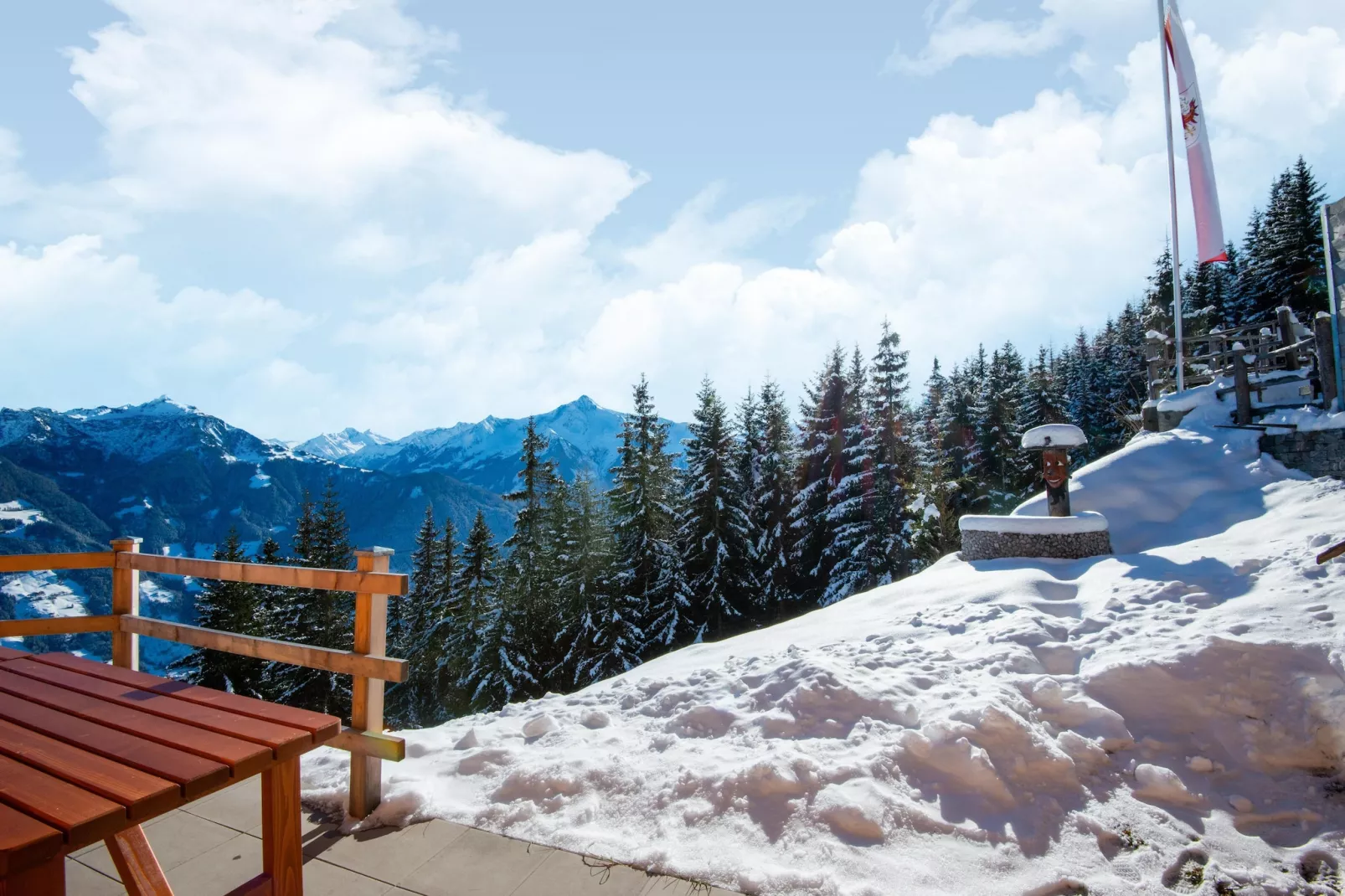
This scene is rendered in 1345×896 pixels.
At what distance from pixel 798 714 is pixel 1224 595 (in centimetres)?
405

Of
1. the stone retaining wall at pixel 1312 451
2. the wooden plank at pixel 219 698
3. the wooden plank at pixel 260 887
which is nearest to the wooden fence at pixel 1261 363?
the stone retaining wall at pixel 1312 451

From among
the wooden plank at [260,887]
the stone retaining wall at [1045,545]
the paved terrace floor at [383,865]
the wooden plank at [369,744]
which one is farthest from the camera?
the stone retaining wall at [1045,545]

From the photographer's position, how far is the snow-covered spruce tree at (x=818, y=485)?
24109 millimetres

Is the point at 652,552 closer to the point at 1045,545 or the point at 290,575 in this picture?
the point at 1045,545

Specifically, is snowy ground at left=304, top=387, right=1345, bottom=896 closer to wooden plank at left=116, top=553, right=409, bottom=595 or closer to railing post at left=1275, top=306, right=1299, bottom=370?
wooden plank at left=116, top=553, right=409, bottom=595

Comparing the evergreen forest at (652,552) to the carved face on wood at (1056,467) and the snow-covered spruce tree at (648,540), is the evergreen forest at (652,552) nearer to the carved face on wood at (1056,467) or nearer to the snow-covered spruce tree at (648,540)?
the snow-covered spruce tree at (648,540)

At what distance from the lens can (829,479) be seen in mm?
24719

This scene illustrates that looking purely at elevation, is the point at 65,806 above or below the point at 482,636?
above

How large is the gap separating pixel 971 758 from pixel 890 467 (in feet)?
70.1

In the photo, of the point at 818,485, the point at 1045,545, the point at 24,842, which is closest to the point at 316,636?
the point at 818,485

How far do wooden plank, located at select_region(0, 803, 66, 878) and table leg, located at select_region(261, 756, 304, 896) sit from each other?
65 centimetres

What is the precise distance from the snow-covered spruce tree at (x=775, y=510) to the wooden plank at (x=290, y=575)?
20.9 metres

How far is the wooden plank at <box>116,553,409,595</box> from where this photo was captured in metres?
3.32

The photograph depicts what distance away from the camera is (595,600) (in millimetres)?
22734
